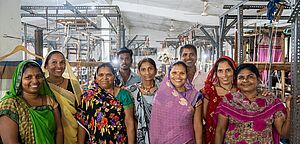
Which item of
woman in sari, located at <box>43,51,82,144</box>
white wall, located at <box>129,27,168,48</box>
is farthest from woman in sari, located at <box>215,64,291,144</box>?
white wall, located at <box>129,27,168,48</box>

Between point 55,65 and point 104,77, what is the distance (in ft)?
1.54

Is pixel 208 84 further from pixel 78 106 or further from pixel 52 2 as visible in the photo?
pixel 52 2

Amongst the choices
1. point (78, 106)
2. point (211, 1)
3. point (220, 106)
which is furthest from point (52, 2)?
point (220, 106)

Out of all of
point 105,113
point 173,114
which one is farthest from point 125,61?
point 173,114

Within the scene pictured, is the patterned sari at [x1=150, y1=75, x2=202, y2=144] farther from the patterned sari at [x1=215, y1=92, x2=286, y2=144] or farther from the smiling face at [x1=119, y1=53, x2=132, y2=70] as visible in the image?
the smiling face at [x1=119, y1=53, x2=132, y2=70]

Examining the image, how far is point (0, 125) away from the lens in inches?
74.8

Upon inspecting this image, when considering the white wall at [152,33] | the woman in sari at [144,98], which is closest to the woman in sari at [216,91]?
the woman in sari at [144,98]

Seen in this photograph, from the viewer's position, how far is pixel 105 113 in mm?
2346

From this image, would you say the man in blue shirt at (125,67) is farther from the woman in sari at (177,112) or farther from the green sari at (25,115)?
the green sari at (25,115)

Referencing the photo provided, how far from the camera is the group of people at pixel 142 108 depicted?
2.02 metres

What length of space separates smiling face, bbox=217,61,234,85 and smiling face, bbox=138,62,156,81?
57cm

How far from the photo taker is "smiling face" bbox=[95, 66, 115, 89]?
7.89ft

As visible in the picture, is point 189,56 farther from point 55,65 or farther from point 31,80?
point 31,80

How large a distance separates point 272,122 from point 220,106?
0.38 metres
